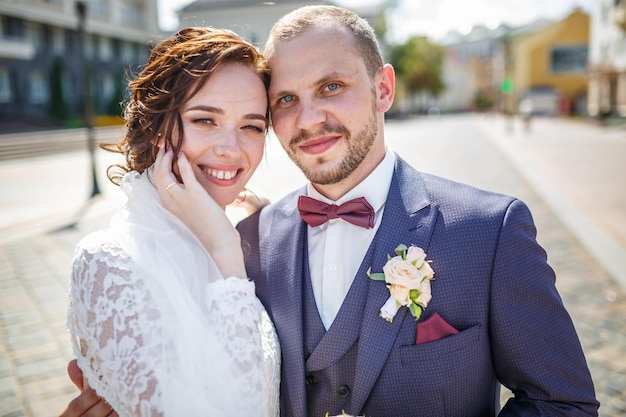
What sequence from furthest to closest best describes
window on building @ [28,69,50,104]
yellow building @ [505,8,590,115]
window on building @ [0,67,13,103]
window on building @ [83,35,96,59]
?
yellow building @ [505,8,590,115] → window on building @ [83,35,96,59] → window on building @ [28,69,50,104] → window on building @ [0,67,13,103]

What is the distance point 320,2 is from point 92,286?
171cm

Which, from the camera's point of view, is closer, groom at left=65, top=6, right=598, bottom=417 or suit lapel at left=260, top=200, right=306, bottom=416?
groom at left=65, top=6, right=598, bottom=417

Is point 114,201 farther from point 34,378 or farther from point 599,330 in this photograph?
point 599,330

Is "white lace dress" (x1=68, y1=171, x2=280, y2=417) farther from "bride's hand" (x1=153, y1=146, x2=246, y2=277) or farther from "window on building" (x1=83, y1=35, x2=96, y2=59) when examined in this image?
"window on building" (x1=83, y1=35, x2=96, y2=59)

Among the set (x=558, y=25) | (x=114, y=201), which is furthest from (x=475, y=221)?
(x=558, y=25)

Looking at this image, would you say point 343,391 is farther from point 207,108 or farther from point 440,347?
point 207,108

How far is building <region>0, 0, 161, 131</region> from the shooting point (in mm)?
30031

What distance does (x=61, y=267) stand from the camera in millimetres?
6785

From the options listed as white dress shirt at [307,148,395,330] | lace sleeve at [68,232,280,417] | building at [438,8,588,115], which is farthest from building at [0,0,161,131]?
building at [438,8,588,115]

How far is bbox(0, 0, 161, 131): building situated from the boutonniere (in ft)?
92.0

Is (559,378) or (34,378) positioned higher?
(559,378)

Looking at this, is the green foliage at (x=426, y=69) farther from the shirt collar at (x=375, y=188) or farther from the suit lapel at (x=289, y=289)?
the suit lapel at (x=289, y=289)

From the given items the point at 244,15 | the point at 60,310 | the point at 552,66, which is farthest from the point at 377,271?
the point at 552,66

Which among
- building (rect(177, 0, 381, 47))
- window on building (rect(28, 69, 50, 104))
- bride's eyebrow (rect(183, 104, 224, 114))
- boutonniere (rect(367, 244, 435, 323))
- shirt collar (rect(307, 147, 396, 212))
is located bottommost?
boutonniere (rect(367, 244, 435, 323))
